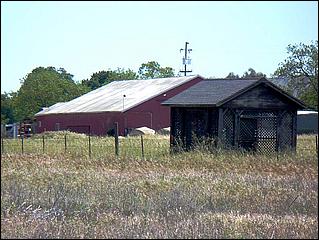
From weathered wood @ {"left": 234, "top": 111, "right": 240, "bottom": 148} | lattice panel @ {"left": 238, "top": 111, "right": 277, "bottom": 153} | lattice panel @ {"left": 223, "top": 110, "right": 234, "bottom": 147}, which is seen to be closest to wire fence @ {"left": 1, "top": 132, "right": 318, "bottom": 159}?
lattice panel @ {"left": 238, "top": 111, "right": 277, "bottom": 153}

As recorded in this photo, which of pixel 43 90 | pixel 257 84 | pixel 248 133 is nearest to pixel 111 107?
pixel 43 90

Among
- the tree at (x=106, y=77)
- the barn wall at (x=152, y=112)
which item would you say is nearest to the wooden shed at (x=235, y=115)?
the barn wall at (x=152, y=112)

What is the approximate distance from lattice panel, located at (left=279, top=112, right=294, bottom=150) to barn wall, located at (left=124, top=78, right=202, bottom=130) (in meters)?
1.94

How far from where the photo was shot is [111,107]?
10117 millimetres

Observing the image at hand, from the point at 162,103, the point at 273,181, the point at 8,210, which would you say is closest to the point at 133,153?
the point at 162,103

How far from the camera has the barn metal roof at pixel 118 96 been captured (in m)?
9.42

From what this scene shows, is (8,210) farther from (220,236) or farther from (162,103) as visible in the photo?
(162,103)

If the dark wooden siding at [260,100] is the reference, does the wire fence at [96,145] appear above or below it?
below

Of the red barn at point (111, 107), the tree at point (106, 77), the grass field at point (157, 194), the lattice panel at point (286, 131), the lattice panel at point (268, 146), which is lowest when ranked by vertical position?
the grass field at point (157, 194)

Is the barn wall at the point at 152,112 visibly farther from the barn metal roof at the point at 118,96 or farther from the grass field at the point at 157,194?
the grass field at the point at 157,194

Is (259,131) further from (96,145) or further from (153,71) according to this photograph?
(96,145)

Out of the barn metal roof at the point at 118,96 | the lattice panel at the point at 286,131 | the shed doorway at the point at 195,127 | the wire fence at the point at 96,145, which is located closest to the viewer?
the wire fence at the point at 96,145

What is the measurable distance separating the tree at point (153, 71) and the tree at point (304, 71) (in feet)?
4.66

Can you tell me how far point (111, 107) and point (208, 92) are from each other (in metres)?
3.34
